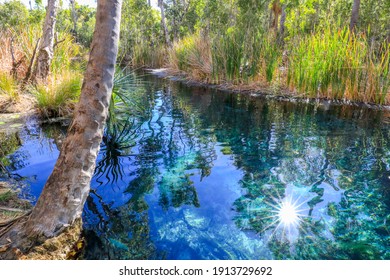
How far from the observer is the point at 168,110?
677 cm

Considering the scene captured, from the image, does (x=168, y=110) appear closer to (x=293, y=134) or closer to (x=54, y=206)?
(x=293, y=134)

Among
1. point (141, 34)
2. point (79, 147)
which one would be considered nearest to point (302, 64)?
point (79, 147)

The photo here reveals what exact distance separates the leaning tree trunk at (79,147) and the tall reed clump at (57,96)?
4.03 metres

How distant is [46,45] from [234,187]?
5553 millimetres

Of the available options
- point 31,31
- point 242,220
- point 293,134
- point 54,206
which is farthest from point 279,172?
point 31,31

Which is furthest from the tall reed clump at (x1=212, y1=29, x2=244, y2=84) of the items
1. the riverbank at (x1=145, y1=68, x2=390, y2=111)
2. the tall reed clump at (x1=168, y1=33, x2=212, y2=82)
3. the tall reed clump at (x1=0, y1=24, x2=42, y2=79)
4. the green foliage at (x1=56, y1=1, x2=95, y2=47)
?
the green foliage at (x1=56, y1=1, x2=95, y2=47)

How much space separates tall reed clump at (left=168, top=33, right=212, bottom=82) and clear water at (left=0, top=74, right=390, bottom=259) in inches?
202

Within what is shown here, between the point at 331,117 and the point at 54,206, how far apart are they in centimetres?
564

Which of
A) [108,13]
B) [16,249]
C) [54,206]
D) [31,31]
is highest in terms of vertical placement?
[31,31]

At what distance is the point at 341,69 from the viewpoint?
6.76 metres

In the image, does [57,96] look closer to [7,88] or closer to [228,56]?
[7,88]

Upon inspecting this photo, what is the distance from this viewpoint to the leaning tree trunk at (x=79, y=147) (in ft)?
Result: 6.01

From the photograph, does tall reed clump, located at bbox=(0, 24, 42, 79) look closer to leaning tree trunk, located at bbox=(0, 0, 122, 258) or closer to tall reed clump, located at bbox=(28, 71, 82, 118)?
tall reed clump, located at bbox=(28, 71, 82, 118)

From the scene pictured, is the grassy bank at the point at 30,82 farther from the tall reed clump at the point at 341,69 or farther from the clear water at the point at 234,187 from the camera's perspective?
the tall reed clump at the point at 341,69
